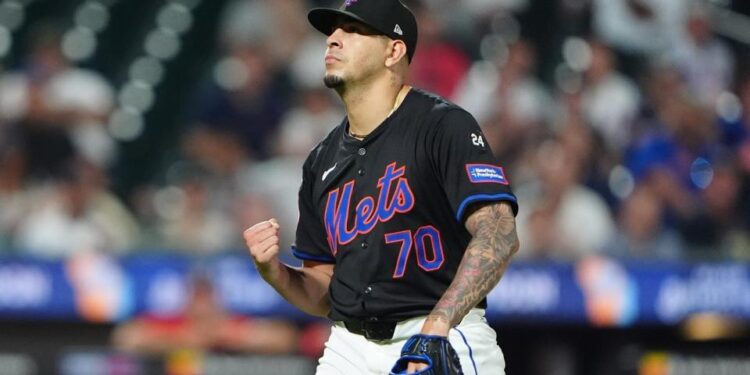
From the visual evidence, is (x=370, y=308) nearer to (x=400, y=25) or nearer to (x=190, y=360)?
(x=400, y=25)

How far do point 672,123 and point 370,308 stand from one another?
4.65 m

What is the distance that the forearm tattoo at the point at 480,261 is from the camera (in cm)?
361

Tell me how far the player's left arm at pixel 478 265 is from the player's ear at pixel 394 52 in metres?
0.62

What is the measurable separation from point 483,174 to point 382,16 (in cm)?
65

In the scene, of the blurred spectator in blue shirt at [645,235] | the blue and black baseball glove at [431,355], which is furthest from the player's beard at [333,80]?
the blurred spectator in blue shirt at [645,235]

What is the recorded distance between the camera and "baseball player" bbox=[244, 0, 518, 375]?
3.77m

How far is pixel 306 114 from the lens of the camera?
902 centimetres

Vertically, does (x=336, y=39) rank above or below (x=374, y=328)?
above

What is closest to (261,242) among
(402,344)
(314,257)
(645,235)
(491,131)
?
(314,257)

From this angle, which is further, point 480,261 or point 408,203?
point 408,203

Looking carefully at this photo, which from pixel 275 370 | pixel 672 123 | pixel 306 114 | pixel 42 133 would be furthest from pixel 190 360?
pixel 672 123

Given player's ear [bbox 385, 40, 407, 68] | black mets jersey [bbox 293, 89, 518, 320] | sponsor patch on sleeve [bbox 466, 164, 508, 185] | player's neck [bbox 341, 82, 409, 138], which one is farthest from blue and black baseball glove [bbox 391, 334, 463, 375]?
player's ear [bbox 385, 40, 407, 68]

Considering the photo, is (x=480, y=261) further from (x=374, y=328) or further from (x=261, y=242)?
(x=261, y=242)

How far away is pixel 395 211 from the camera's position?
156 inches
